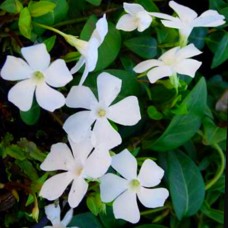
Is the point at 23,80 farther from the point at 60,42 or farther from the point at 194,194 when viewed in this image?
the point at 194,194

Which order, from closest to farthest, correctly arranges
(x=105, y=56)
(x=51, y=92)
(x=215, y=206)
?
(x=51, y=92)
(x=105, y=56)
(x=215, y=206)

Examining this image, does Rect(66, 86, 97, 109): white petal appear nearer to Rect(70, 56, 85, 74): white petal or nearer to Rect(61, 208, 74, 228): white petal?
Rect(70, 56, 85, 74): white petal

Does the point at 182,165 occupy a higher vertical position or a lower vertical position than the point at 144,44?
lower

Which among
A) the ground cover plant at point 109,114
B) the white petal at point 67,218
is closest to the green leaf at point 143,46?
the ground cover plant at point 109,114

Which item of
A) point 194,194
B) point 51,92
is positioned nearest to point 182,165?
point 194,194

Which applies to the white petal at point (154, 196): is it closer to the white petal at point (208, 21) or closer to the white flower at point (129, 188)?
the white flower at point (129, 188)

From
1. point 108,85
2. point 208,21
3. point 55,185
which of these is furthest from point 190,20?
point 55,185

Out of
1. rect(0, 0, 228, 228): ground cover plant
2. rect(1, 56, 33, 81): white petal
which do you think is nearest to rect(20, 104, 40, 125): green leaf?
rect(0, 0, 228, 228): ground cover plant

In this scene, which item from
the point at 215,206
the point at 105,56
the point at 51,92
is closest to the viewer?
the point at 51,92
